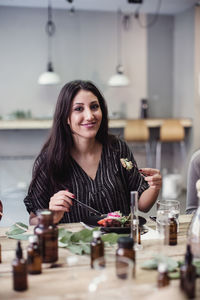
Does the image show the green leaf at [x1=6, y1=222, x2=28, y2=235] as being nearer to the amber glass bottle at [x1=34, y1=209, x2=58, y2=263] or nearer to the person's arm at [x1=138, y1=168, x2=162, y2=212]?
the amber glass bottle at [x1=34, y1=209, x2=58, y2=263]

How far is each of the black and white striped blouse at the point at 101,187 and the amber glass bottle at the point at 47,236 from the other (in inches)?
27.6

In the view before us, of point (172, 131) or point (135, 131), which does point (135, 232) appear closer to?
point (135, 131)

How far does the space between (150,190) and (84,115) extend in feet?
1.68

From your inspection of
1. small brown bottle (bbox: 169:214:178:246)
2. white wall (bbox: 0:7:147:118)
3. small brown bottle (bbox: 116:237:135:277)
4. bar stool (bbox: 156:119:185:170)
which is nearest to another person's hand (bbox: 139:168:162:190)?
small brown bottle (bbox: 169:214:178:246)

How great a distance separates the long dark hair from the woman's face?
0.03m

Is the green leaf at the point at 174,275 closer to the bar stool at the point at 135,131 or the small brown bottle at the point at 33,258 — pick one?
the small brown bottle at the point at 33,258

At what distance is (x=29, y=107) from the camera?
6.64 meters

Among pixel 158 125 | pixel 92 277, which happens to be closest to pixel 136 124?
pixel 158 125

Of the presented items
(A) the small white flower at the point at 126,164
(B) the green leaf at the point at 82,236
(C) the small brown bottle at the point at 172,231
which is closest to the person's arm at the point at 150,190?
(A) the small white flower at the point at 126,164

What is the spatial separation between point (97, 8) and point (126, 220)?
5375mm

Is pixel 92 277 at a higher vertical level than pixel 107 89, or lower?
lower

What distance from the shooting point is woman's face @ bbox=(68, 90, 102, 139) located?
2253 mm

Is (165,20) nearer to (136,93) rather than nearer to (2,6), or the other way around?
(136,93)

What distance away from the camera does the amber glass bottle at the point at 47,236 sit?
142 cm
